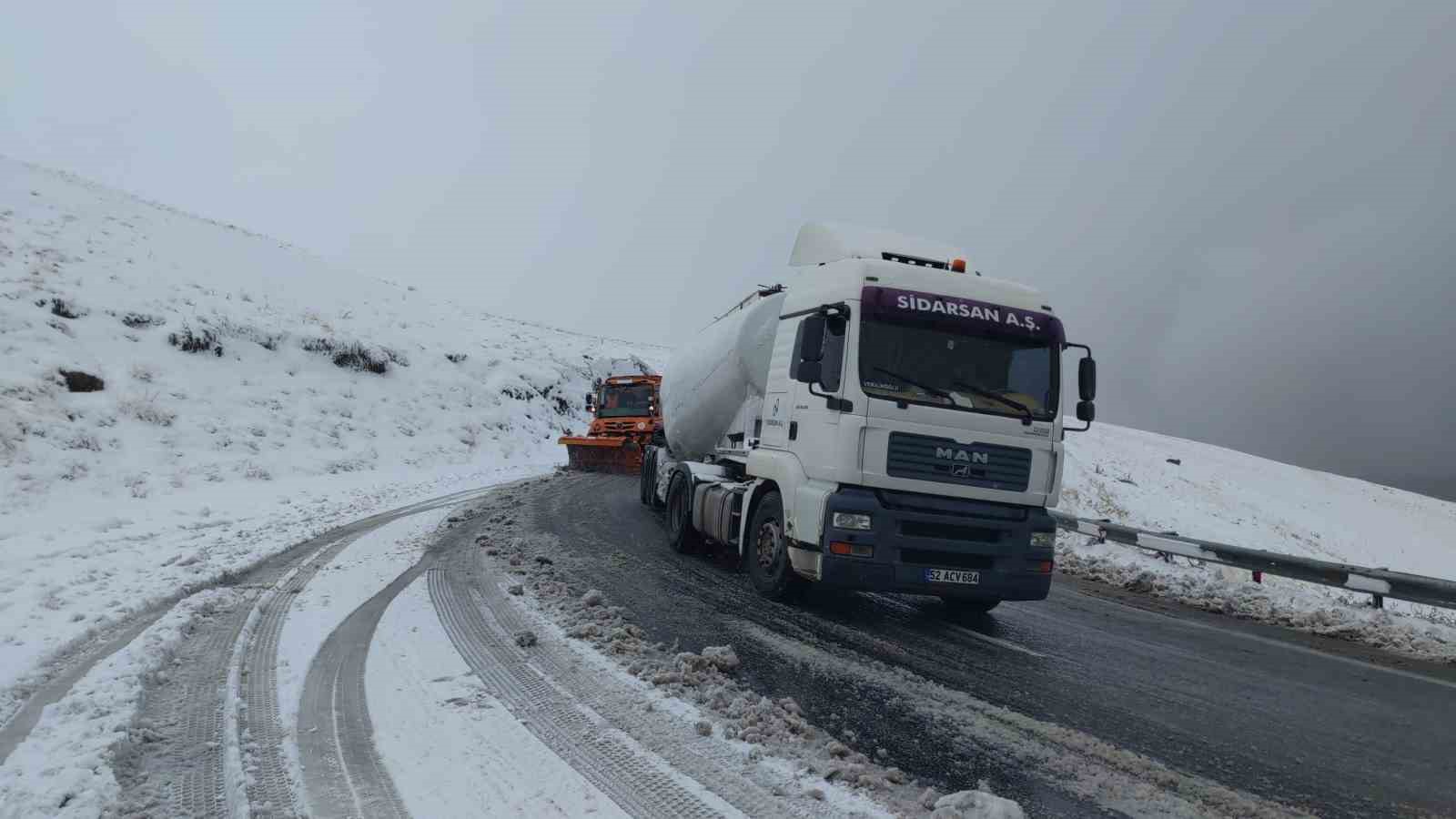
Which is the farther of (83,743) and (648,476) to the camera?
(648,476)

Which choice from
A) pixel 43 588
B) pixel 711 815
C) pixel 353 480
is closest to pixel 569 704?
pixel 711 815

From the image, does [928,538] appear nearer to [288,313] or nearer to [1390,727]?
[1390,727]

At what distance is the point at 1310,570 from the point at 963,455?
599 cm

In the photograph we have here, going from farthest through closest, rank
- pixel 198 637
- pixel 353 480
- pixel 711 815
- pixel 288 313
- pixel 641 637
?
pixel 288 313
pixel 353 480
pixel 641 637
pixel 198 637
pixel 711 815

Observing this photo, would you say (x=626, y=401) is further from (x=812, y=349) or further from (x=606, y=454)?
(x=812, y=349)

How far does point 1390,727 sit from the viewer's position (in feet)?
16.4

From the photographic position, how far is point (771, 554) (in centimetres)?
748

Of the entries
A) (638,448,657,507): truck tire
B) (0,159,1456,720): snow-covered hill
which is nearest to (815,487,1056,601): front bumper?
(0,159,1456,720): snow-covered hill

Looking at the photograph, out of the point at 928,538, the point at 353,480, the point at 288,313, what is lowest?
the point at 353,480

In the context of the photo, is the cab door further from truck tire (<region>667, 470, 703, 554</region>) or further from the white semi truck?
truck tire (<region>667, 470, 703, 554</region>)

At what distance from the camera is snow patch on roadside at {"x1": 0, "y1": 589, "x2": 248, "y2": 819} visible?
298cm

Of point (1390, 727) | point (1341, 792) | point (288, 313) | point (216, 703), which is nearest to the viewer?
point (1341, 792)

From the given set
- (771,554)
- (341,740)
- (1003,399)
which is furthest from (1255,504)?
(341,740)

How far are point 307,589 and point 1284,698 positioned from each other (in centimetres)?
812
